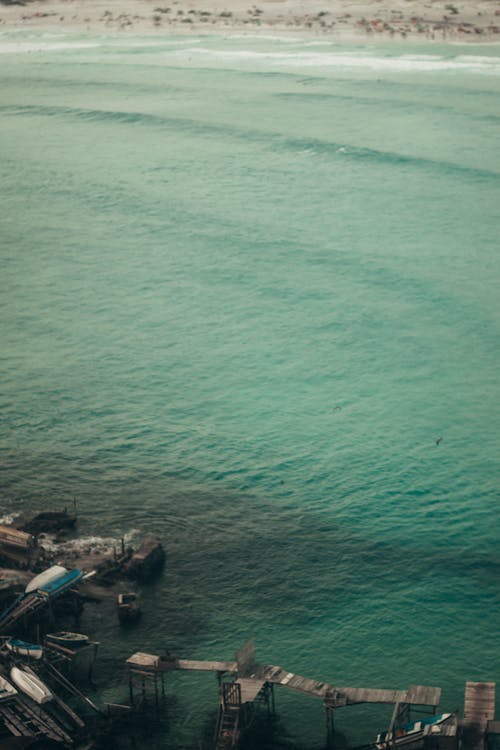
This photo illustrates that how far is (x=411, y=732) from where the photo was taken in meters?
34.8

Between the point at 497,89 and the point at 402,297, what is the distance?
44.2 meters

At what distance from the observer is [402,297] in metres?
74.4

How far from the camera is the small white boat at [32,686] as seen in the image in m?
36.6

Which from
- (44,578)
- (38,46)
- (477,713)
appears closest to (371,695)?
(477,713)

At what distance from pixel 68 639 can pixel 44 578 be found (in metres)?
3.33

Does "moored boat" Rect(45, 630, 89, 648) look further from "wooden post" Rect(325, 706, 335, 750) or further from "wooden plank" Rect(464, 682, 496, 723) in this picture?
"wooden plank" Rect(464, 682, 496, 723)

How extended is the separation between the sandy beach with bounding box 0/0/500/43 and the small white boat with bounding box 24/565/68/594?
9585cm

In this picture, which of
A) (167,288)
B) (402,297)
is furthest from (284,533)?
(167,288)

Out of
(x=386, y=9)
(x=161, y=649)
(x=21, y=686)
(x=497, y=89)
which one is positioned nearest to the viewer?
(x=21, y=686)

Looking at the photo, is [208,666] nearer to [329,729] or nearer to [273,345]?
[329,729]

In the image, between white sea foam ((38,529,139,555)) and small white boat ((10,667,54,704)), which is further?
white sea foam ((38,529,139,555))

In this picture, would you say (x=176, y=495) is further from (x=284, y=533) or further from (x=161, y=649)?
(x=161, y=649)

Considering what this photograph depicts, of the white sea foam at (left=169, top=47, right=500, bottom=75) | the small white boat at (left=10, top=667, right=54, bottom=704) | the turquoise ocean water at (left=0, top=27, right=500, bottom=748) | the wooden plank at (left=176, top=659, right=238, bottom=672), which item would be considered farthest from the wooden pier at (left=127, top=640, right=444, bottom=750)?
the white sea foam at (left=169, top=47, right=500, bottom=75)

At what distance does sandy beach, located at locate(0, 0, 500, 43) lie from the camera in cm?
12019
